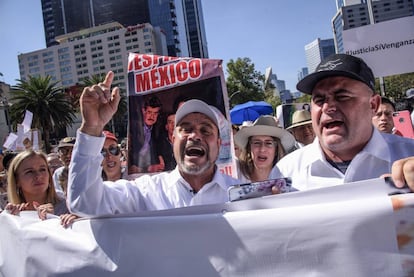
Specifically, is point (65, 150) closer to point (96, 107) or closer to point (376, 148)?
point (96, 107)

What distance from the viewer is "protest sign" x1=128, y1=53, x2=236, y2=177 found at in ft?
9.68

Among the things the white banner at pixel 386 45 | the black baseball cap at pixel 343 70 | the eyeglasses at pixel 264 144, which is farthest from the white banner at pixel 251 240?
the white banner at pixel 386 45

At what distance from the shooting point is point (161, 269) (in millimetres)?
1783

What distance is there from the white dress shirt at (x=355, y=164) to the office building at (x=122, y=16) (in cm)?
14930

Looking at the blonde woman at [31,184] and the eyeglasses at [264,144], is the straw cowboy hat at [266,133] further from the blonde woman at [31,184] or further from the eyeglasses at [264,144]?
the blonde woman at [31,184]

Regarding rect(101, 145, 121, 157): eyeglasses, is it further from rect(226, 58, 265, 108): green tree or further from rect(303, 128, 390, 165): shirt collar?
rect(226, 58, 265, 108): green tree

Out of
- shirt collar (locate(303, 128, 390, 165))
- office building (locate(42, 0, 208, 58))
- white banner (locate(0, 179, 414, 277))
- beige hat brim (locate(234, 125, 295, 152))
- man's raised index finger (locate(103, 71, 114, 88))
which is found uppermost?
office building (locate(42, 0, 208, 58))

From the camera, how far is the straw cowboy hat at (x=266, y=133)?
3.67m

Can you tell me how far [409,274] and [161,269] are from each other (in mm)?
1054

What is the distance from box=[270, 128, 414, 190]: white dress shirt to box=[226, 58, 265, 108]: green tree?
3567cm

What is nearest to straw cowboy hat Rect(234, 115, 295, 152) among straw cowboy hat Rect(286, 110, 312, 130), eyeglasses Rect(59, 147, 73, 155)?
straw cowboy hat Rect(286, 110, 312, 130)

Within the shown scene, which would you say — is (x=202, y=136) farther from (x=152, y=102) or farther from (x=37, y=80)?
(x=37, y=80)

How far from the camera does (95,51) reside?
472 feet

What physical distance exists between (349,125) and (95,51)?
152m
